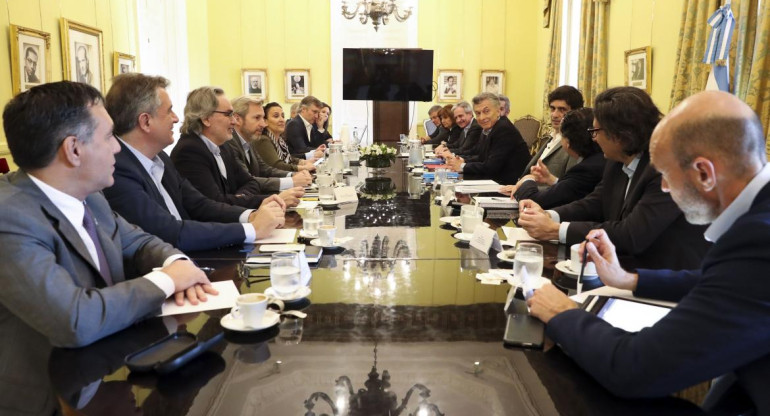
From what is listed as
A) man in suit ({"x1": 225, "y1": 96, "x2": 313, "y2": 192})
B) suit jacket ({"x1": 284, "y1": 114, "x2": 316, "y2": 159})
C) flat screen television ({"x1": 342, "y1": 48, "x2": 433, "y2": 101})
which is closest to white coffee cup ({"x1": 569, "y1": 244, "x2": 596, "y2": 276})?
man in suit ({"x1": 225, "y1": 96, "x2": 313, "y2": 192})

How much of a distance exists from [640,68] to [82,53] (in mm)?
6520

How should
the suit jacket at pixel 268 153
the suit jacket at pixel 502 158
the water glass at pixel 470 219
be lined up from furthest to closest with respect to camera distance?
the suit jacket at pixel 268 153 < the suit jacket at pixel 502 158 < the water glass at pixel 470 219

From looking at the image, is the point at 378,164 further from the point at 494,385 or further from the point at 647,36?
the point at 647,36

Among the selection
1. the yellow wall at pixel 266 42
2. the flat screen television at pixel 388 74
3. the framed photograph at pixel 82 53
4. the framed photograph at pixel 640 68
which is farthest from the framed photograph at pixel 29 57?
the framed photograph at pixel 640 68

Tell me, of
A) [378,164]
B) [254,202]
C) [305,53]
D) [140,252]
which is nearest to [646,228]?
[140,252]

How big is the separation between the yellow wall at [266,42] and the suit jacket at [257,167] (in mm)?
6377

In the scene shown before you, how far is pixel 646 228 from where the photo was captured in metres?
2.38

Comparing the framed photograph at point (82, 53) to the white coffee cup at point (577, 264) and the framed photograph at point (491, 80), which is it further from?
the framed photograph at point (491, 80)

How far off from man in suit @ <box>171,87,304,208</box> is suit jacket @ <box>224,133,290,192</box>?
0.79 metres

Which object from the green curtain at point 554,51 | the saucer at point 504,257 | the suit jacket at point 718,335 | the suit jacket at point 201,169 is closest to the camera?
the suit jacket at point 718,335

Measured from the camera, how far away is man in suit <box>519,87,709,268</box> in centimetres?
238

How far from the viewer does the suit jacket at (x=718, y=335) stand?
1137 millimetres

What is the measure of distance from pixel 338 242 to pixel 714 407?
5.34 ft

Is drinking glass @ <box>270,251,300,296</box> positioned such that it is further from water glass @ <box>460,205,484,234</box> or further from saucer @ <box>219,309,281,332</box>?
water glass @ <box>460,205,484,234</box>
